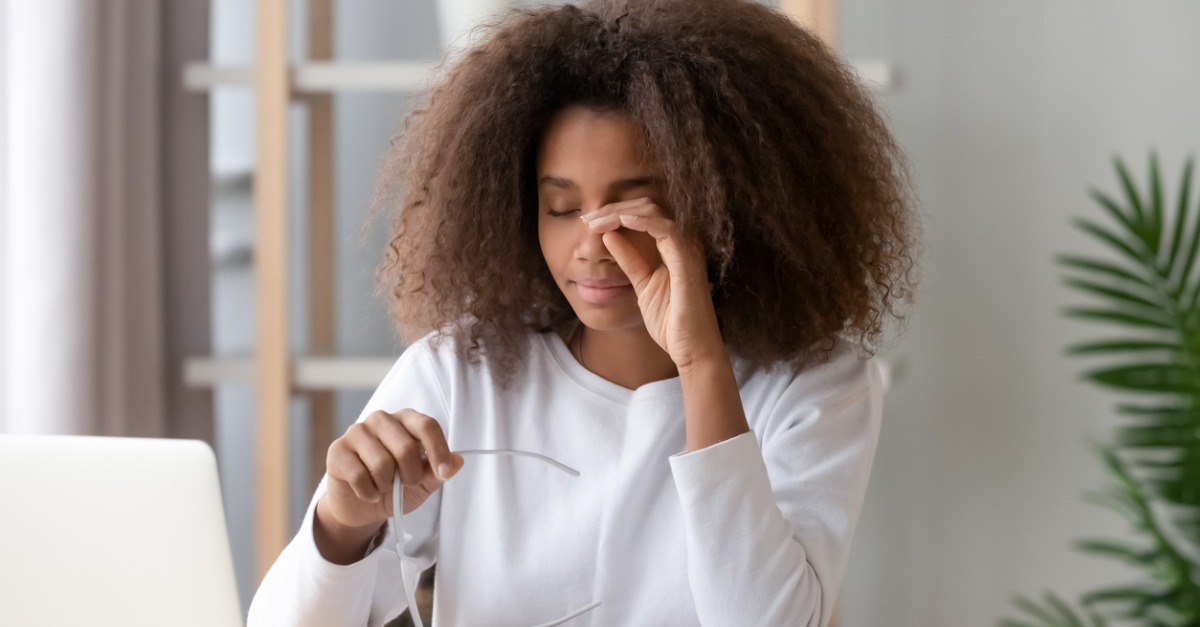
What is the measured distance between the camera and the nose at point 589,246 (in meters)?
1.05

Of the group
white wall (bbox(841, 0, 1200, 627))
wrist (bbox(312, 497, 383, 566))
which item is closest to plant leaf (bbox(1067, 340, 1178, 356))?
wrist (bbox(312, 497, 383, 566))

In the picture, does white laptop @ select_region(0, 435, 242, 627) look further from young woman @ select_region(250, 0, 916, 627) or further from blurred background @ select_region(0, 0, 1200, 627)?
blurred background @ select_region(0, 0, 1200, 627)

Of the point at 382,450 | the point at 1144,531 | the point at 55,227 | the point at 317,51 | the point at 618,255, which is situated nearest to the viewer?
the point at 1144,531

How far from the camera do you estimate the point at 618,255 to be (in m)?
1.04

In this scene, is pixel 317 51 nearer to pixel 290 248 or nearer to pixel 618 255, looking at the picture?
pixel 290 248

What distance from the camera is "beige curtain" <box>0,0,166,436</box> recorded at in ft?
5.18

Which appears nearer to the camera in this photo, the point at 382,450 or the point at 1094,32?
the point at 382,450

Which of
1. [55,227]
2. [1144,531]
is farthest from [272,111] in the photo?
[1144,531]

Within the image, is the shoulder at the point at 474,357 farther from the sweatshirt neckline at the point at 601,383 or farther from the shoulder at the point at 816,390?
the shoulder at the point at 816,390

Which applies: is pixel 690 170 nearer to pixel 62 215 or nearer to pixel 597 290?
pixel 597 290

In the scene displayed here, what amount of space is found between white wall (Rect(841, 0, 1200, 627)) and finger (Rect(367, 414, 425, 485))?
1241mm

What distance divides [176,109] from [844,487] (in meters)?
1.25

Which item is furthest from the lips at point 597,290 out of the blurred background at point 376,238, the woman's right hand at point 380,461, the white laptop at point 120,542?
the blurred background at point 376,238

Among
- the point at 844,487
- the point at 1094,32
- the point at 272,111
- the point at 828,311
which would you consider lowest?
the point at 844,487
